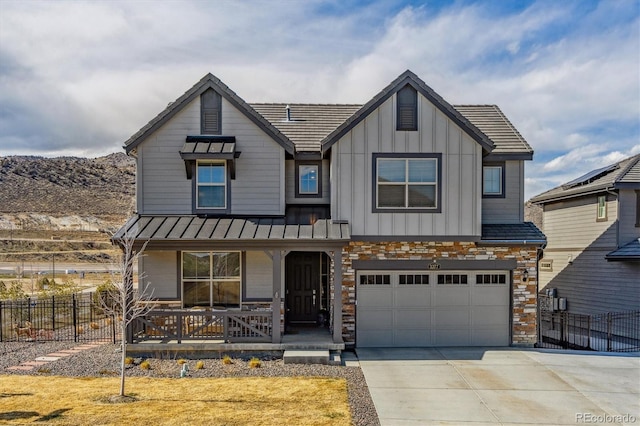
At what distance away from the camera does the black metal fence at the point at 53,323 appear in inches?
553

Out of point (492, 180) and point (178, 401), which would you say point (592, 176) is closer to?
point (492, 180)

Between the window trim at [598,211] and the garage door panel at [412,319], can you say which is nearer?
the garage door panel at [412,319]

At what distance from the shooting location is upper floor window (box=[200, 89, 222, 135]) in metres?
13.7

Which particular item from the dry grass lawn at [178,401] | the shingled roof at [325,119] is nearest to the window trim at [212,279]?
the dry grass lawn at [178,401]

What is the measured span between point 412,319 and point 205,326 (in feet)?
18.4

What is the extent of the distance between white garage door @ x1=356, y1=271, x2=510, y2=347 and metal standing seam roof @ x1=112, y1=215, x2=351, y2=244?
187 cm

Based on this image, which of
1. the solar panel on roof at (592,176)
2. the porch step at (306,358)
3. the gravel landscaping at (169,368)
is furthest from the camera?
the solar panel on roof at (592,176)

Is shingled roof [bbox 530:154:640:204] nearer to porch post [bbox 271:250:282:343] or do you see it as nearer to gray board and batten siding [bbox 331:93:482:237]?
gray board and batten siding [bbox 331:93:482:237]

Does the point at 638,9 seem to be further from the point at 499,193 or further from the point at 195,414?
the point at 195,414

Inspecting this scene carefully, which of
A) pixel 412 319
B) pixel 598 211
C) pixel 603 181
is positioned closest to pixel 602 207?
pixel 598 211

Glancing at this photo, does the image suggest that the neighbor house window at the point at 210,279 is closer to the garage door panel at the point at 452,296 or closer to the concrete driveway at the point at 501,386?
the concrete driveway at the point at 501,386

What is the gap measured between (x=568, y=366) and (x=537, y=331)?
2.54m

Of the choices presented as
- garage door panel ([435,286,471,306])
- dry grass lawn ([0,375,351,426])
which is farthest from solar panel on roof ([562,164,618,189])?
dry grass lawn ([0,375,351,426])

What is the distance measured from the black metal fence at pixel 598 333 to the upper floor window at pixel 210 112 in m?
10.9
